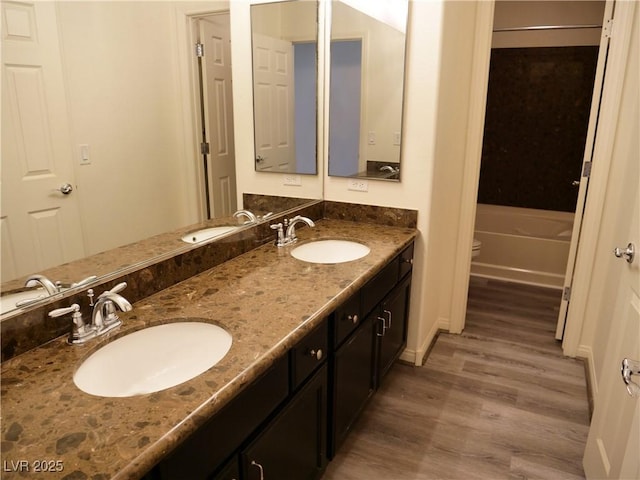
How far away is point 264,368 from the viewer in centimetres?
113

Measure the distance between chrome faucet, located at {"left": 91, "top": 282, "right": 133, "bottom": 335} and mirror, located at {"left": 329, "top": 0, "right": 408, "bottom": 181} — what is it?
1589mm

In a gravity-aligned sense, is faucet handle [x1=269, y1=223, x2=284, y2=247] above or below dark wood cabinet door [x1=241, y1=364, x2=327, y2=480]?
above

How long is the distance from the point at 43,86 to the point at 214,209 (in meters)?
0.76

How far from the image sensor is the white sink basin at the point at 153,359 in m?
1.14

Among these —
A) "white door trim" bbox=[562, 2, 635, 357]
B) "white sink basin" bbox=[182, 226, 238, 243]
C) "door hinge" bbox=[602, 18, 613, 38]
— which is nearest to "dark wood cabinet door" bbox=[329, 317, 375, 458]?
"white sink basin" bbox=[182, 226, 238, 243]

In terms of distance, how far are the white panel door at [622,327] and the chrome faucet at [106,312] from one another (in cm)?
148

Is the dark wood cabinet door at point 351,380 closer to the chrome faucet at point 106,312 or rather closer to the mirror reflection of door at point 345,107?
the chrome faucet at point 106,312

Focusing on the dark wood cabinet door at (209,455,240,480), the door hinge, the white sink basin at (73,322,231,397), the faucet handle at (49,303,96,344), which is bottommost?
the dark wood cabinet door at (209,455,240,480)

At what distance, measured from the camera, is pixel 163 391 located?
3.29ft

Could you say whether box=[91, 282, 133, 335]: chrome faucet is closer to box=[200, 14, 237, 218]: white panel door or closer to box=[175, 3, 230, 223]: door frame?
box=[175, 3, 230, 223]: door frame

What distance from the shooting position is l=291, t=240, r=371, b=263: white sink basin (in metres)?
2.18

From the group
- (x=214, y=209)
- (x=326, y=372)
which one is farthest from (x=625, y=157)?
(x=214, y=209)

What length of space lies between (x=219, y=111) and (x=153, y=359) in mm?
943

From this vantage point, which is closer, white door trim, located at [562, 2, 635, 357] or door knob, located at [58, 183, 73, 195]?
door knob, located at [58, 183, 73, 195]
